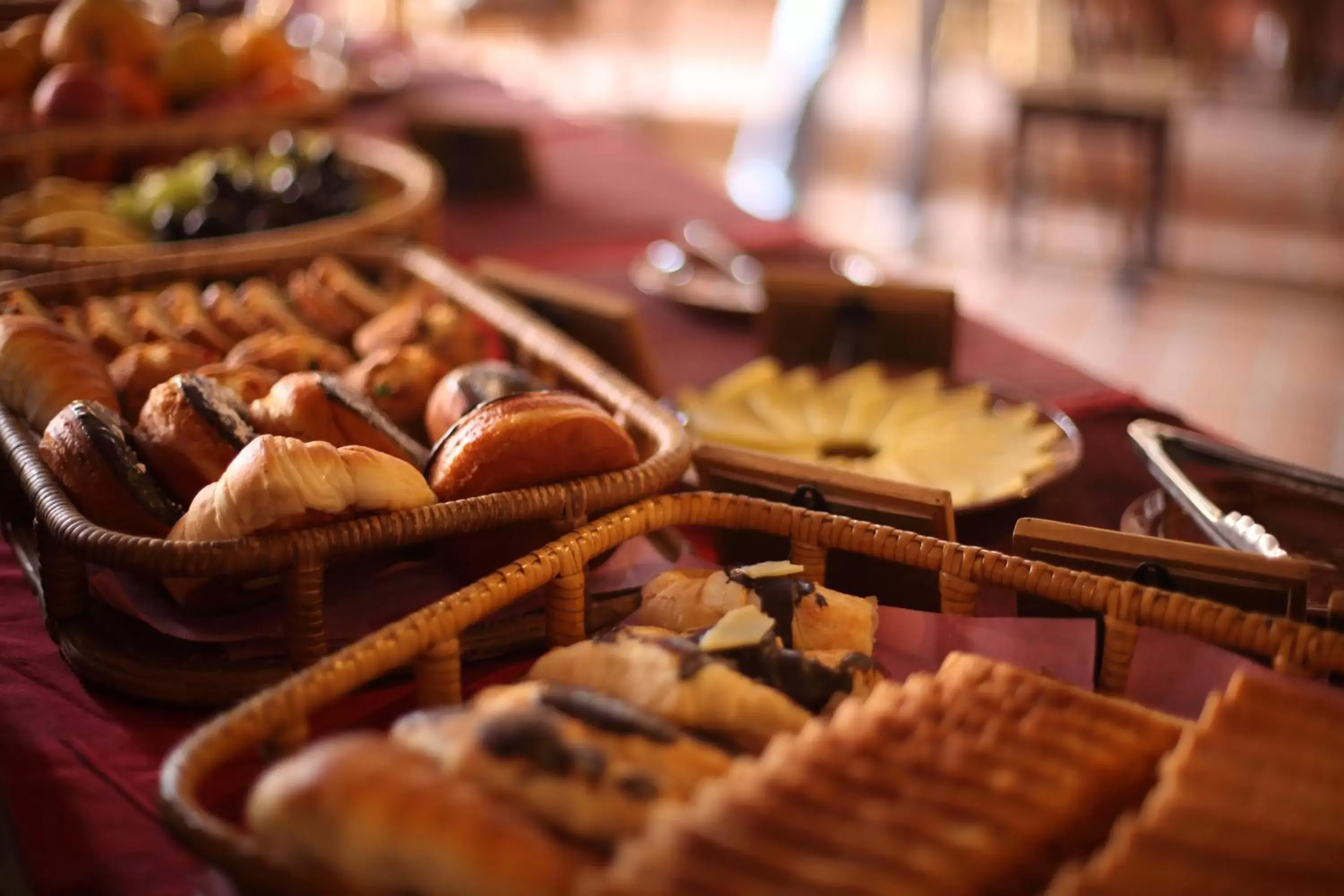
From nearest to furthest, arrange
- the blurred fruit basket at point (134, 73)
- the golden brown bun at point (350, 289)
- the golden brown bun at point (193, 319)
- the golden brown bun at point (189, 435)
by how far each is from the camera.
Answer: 1. the golden brown bun at point (189, 435)
2. the golden brown bun at point (193, 319)
3. the golden brown bun at point (350, 289)
4. the blurred fruit basket at point (134, 73)

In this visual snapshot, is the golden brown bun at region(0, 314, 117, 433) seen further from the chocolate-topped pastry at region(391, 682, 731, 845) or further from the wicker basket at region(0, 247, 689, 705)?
the chocolate-topped pastry at region(391, 682, 731, 845)

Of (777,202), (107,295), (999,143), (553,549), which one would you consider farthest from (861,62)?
(553,549)

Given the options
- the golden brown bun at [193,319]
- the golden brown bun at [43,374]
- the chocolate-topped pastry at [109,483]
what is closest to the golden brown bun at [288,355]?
the golden brown bun at [193,319]

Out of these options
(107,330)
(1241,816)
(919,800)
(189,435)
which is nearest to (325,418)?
(189,435)

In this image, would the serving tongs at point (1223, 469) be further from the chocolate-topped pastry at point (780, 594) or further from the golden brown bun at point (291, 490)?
the golden brown bun at point (291, 490)

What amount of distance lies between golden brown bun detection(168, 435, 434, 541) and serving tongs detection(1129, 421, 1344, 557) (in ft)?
1.95

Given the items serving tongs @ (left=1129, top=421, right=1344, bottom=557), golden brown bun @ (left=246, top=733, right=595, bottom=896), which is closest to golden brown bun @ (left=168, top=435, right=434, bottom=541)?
golden brown bun @ (left=246, top=733, right=595, bottom=896)

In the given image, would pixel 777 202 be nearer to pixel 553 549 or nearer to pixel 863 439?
pixel 863 439

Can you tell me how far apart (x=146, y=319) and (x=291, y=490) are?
56cm

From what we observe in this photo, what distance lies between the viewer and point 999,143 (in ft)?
18.7

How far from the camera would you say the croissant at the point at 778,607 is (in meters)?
0.85

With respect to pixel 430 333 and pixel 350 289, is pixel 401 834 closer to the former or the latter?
pixel 430 333

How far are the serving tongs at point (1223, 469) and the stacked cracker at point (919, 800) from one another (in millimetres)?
298

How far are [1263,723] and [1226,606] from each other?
0.13m
